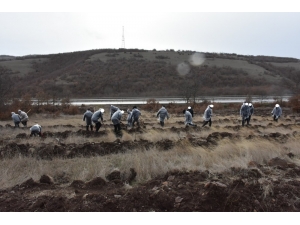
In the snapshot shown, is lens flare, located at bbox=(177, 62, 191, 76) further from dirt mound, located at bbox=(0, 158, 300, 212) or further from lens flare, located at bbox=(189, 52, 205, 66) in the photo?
dirt mound, located at bbox=(0, 158, 300, 212)

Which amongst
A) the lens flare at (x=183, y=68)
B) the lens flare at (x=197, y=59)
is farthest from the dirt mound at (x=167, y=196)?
the lens flare at (x=197, y=59)

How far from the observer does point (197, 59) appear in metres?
72.2

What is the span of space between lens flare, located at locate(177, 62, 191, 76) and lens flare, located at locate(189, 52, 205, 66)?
7.78ft

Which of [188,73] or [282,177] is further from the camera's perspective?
[188,73]

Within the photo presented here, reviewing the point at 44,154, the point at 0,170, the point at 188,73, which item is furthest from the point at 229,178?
the point at 188,73

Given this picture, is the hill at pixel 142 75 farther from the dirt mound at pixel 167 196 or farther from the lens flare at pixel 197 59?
the dirt mound at pixel 167 196

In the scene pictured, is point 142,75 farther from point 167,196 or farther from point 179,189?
point 167,196

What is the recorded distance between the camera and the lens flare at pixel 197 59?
6819 cm

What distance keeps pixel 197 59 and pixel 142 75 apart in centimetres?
2021

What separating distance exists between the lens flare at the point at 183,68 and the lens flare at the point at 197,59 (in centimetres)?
237

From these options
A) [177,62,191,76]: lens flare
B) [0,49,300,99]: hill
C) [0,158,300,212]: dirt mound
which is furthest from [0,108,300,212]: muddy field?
[177,62,191,76]: lens flare

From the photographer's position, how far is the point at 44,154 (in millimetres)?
8773

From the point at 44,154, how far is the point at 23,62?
247 ft

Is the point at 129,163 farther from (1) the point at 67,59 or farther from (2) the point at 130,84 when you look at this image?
(1) the point at 67,59
